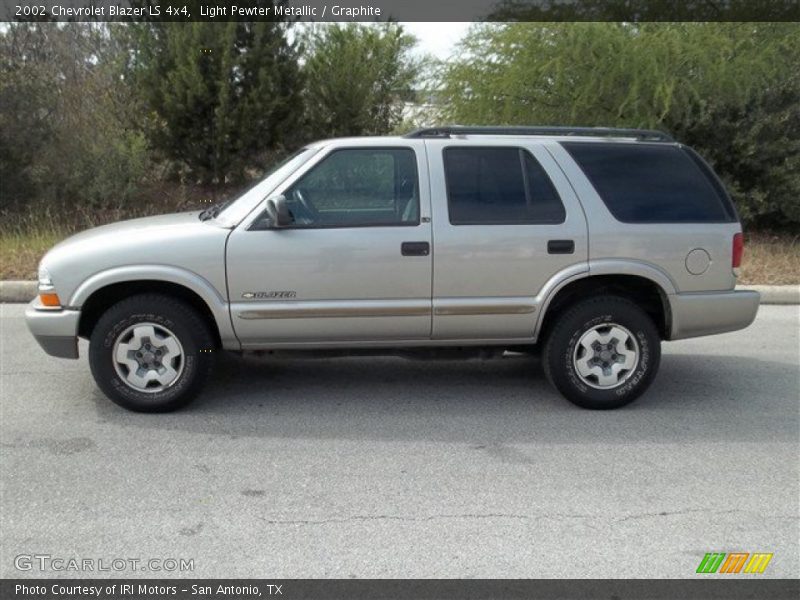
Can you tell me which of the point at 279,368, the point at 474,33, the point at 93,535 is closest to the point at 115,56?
the point at 474,33

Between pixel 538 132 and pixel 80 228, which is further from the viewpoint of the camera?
pixel 80 228

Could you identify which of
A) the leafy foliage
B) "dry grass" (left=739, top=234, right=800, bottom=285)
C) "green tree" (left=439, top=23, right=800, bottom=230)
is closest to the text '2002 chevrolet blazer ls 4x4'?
"dry grass" (left=739, top=234, right=800, bottom=285)

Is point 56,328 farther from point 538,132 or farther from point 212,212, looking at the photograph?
point 538,132

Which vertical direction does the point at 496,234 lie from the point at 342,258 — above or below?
above

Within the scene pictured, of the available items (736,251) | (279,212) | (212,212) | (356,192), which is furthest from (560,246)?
(212,212)

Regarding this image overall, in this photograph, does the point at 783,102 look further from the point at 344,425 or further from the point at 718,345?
the point at 344,425

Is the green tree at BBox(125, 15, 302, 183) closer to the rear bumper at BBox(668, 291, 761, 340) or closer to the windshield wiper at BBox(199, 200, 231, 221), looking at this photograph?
the windshield wiper at BBox(199, 200, 231, 221)

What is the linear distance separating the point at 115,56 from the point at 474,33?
654 centimetres

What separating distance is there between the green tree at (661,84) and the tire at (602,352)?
23.4ft

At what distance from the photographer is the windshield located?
5.03 metres

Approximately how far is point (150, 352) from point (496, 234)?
2.33 m

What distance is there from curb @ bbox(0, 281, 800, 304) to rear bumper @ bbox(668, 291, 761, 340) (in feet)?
12.3

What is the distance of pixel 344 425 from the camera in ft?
16.3

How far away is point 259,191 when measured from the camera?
5.11 metres
